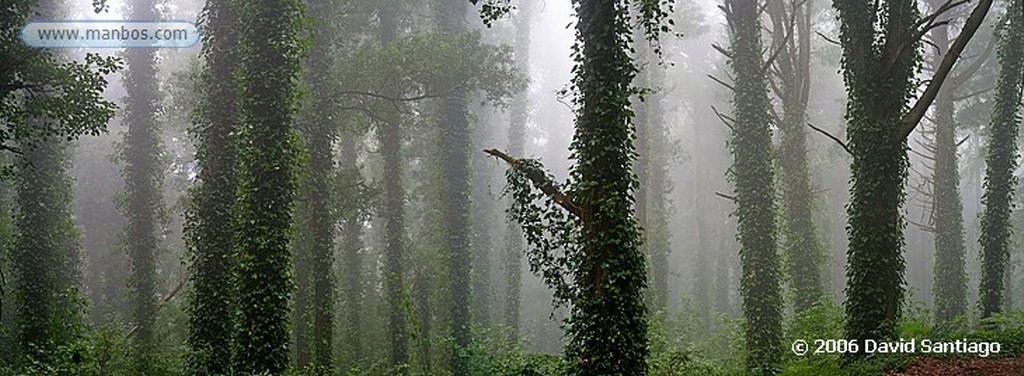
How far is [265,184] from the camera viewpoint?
10.8 meters

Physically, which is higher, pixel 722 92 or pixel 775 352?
pixel 722 92

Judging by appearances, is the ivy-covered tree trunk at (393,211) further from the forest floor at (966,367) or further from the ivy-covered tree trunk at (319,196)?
the forest floor at (966,367)

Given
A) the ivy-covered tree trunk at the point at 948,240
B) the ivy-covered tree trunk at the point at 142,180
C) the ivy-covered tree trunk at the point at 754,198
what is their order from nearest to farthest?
the ivy-covered tree trunk at the point at 754,198
the ivy-covered tree trunk at the point at 142,180
the ivy-covered tree trunk at the point at 948,240

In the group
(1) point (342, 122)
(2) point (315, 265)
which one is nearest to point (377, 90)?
(1) point (342, 122)

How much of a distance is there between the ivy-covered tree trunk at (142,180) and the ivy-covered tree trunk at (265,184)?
32.9ft

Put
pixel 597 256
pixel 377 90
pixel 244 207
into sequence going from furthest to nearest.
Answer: pixel 377 90, pixel 244 207, pixel 597 256

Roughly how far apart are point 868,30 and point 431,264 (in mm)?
14194

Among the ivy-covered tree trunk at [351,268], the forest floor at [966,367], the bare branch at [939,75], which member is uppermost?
the bare branch at [939,75]

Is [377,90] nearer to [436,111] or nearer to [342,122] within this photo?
[342,122]

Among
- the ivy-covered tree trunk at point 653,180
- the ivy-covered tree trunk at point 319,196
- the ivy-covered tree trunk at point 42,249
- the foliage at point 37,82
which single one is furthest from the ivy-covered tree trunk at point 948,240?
the ivy-covered tree trunk at point 42,249

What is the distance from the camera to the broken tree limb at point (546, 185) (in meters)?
9.62

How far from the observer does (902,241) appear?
10844mm

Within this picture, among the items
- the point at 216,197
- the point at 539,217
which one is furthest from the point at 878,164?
the point at 216,197

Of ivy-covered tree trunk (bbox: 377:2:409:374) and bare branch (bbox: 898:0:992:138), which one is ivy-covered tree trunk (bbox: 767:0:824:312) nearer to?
bare branch (bbox: 898:0:992:138)
